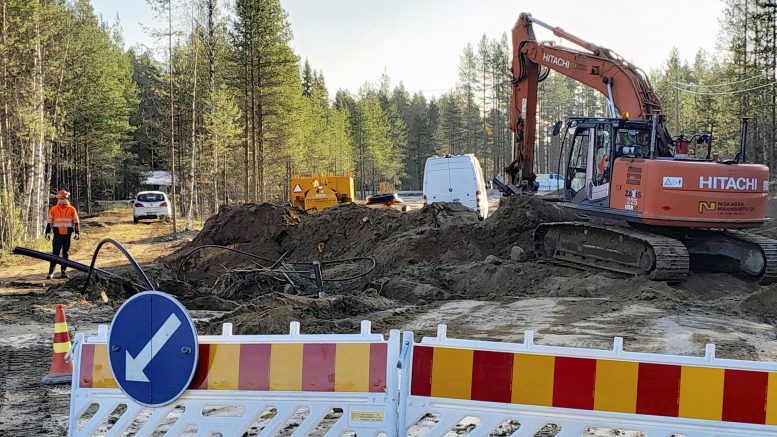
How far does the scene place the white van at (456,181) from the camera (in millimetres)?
20422

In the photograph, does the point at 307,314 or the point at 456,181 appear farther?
the point at 456,181

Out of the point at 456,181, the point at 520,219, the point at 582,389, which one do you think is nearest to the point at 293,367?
the point at 582,389

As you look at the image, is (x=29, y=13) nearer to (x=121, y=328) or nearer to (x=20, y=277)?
(x=20, y=277)

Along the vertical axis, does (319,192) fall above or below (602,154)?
below

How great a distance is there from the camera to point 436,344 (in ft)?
10.1

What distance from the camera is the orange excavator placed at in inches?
410

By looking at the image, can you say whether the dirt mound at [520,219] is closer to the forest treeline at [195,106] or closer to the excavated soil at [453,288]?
the excavated soil at [453,288]

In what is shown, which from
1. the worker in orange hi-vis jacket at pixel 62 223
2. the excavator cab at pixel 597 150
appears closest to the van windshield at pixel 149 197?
the worker in orange hi-vis jacket at pixel 62 223

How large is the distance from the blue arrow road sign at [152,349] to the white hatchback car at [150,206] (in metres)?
31.1

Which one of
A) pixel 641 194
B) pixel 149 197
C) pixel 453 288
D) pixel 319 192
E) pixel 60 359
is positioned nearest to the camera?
pixel 60 359

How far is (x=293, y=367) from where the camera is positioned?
3182mm

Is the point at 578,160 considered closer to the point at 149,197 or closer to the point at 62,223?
the point at 62,223

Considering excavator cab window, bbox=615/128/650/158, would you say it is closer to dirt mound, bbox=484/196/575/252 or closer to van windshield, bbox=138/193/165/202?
dirt mound, bbox=484/196/575/252

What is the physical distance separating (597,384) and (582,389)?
7 cm
